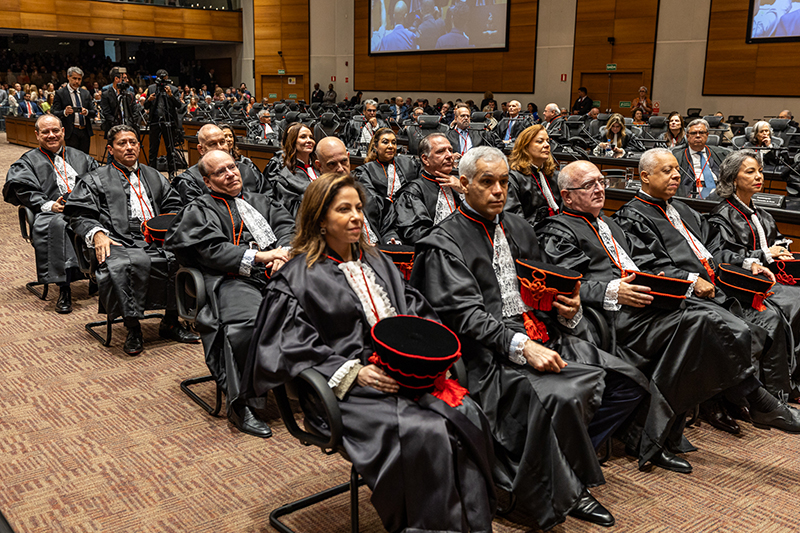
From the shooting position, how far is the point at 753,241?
12.2 feet

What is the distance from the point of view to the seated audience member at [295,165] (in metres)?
4.47

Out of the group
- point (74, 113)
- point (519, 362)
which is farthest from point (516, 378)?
point (74, 113)

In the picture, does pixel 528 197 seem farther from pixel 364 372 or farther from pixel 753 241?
pixel 364 372

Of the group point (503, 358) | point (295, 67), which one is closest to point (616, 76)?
point (295, 67)

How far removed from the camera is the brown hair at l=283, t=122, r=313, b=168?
15.0ft

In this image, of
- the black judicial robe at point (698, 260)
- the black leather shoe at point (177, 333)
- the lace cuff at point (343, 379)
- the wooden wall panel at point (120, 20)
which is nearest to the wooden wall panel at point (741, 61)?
the black judicial robe at point (698, 260)

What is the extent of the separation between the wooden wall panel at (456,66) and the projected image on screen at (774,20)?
4909 mm

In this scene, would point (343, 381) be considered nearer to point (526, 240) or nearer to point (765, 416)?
point (526, 240)

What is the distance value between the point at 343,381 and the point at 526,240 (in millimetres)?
1123

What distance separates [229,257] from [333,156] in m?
1.12

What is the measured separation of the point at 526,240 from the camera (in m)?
A: 2.81

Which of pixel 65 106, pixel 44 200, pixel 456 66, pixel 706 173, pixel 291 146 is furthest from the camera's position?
pixel 456 66

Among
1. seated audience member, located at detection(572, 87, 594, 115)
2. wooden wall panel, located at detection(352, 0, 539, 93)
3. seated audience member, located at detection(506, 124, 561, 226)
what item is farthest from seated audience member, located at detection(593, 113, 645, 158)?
wooden wall panel, located at detection(352, 0, 539, 93)

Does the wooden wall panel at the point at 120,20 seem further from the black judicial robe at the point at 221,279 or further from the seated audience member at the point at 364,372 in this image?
the seated audience member at the point at 364,372
